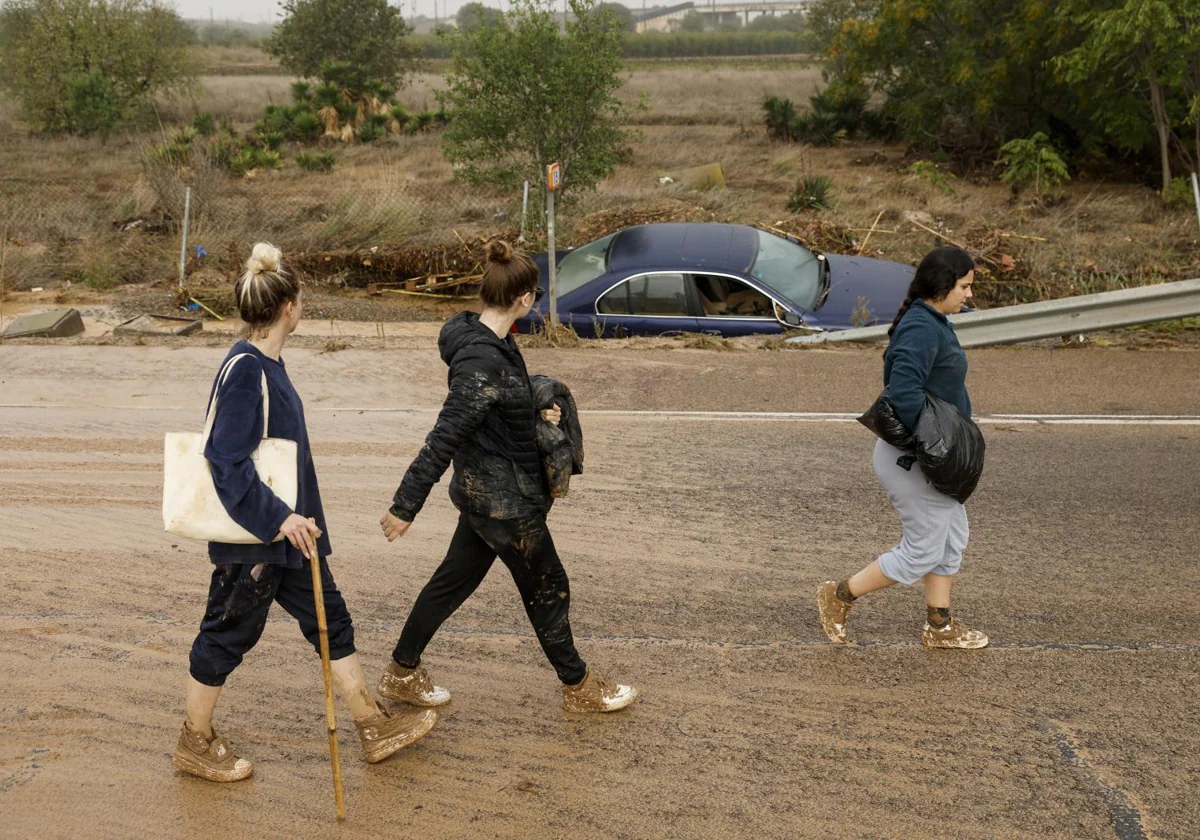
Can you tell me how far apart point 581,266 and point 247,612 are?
8340 millimetres

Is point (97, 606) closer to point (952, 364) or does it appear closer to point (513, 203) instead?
point (952, 364)

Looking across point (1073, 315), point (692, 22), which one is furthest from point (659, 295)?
point (692, 22)

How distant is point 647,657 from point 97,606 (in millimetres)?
2533

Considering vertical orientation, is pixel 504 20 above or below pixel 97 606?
above

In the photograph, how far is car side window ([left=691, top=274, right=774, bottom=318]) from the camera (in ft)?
36.2

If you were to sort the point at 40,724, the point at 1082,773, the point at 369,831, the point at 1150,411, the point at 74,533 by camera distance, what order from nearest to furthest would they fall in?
the point at 369,831 → the point at 1082,773 → the point at 40,724 → the point at 74,533 → the point at 1150,411

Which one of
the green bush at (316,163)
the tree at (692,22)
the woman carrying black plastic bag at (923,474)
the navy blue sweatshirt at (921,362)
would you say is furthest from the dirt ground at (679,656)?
the tree at (692,22)

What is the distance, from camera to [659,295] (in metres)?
11.2

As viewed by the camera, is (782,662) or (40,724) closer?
(40,724)

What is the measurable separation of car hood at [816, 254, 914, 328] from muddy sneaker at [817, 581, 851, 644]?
242 inches

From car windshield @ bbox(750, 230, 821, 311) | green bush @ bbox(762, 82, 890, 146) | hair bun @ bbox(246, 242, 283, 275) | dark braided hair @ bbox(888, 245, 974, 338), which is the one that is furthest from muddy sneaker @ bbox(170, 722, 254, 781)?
green bush @ bbox(762, 82, 890, 146)

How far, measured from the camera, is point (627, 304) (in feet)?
36.9

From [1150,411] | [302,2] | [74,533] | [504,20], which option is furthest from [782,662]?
[302,2]

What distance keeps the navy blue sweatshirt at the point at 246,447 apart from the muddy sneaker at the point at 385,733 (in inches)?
29.3
